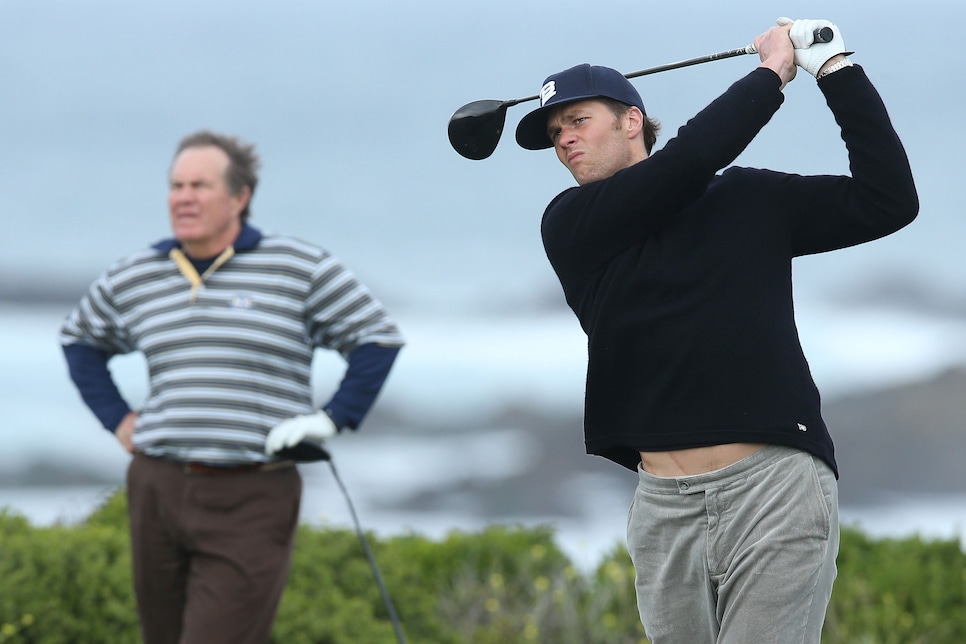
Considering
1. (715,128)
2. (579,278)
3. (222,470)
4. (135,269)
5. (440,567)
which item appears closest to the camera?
(715,128)

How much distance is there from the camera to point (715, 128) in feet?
8.80

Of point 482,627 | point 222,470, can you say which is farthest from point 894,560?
point 222,470

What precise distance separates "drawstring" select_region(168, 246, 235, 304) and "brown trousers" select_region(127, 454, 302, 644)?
0.58 metres

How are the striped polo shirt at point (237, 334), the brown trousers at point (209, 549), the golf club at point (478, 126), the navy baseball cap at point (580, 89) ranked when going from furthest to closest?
the striped polo shirt at point (237, 334)
the brown trousers at point (209, 549)
the golf club at point (478, 126)
the navy baseball cap at point (580, 89)

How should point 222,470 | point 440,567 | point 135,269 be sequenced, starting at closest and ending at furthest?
point 222,470 < point 135,269 < point 440,567

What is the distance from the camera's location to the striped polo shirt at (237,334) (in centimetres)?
410

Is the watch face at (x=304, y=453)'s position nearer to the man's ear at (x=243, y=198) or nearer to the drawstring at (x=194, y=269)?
the drawstring at (x=194, y=269)

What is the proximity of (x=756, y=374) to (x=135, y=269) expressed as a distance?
2436 millimetres

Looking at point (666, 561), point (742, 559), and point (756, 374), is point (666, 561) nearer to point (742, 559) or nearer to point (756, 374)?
point (742, 559)

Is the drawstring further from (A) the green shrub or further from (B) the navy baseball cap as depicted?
(B) the navy baseball cap

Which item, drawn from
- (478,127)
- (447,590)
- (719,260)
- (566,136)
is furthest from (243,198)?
(447,590)

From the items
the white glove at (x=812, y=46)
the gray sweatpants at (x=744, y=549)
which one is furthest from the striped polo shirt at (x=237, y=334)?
the white glove at (x=812, y=46)

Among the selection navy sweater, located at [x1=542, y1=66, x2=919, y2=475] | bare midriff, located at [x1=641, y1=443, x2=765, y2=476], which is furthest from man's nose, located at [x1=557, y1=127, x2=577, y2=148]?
bare midriff, located at [x1=641, y1=443, x2=765, y2=476]

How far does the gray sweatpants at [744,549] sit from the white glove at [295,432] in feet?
4.80
